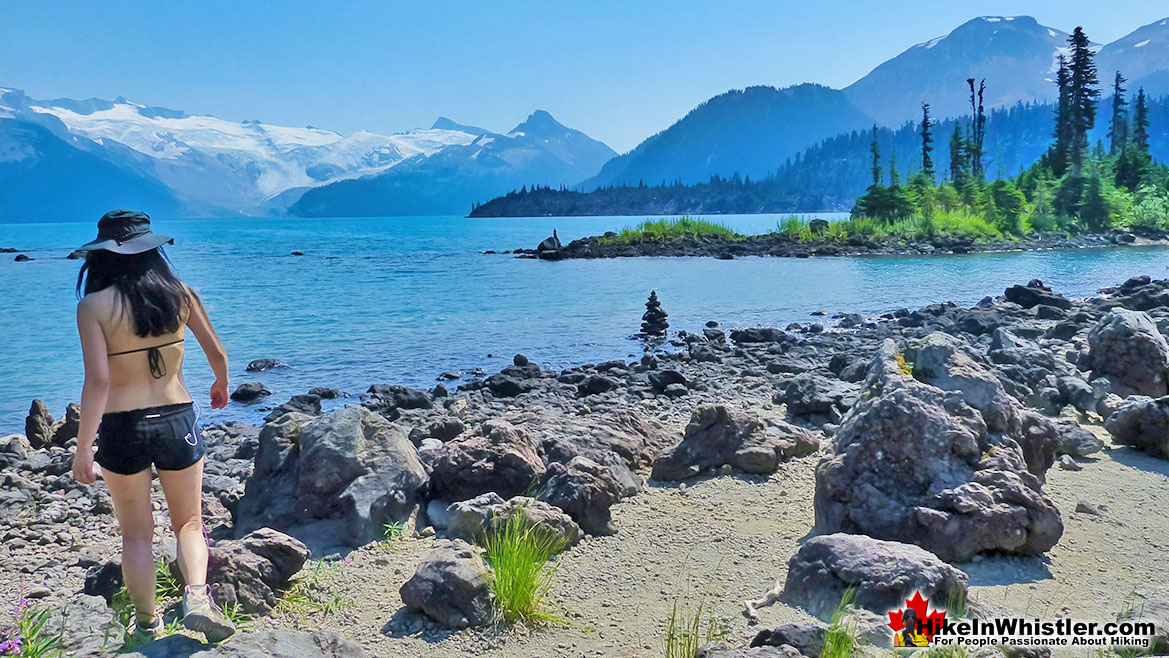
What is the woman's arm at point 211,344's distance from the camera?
151 inches

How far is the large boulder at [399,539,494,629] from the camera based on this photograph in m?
4.21

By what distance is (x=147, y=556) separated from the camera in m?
3.79

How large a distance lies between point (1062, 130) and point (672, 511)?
242 ft

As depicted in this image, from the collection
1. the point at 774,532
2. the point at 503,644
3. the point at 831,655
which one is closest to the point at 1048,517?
the point at 774,532

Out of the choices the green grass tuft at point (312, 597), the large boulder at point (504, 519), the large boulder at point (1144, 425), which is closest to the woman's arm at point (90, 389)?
the green grass tuft at point (312, 597)

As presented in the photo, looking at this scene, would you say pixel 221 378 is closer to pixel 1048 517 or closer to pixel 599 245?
pixel 1048 517

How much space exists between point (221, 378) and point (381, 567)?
67.5 inches

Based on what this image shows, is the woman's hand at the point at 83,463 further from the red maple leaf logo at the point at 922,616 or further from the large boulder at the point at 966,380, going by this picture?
the large boulder at the point at 966,380

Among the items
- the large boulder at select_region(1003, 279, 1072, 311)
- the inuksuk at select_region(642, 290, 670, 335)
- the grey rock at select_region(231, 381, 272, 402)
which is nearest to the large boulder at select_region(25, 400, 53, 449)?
the grey rock at select_region(231, 381, 272, 402)

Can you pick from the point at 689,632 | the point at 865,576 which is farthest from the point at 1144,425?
the point at 689,632

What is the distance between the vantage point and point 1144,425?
6.82m

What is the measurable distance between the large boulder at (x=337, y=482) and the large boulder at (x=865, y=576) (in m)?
2.91

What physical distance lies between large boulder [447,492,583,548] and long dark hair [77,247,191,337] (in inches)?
91.2

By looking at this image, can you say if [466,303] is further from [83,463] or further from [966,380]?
[83,463]
